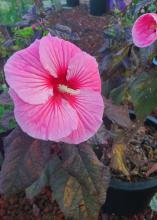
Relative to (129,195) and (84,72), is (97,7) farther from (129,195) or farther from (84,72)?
(84,72)

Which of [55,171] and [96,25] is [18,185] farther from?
[96,25]

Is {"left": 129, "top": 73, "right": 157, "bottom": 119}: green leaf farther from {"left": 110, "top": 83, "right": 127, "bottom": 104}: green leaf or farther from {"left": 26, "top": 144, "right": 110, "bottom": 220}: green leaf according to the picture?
{"left": 26, "top": 144, "right": 110, "bottom": 220}: green leaf

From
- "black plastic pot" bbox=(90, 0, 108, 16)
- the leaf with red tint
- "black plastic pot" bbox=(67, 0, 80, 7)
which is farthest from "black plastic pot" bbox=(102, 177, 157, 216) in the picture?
"black plastic pot" bbox=(67, 0, 80, 7)

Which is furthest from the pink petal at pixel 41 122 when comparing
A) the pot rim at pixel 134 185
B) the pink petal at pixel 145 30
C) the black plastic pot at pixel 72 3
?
the black plastic pot at pixel 72 3

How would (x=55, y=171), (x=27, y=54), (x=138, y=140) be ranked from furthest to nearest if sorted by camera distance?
(x=138, y=140)
(x=55, y=171)
(x=27, y=54)

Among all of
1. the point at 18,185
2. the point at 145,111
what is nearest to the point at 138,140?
the point at 145,111

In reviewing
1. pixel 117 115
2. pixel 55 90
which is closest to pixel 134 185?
pixel 117 115

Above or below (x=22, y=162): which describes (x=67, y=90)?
above
